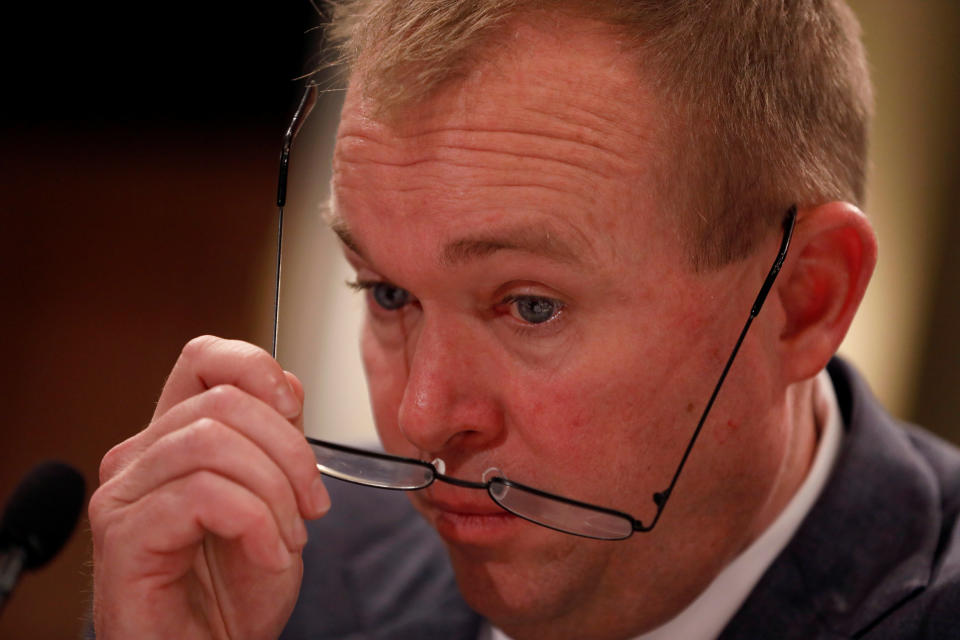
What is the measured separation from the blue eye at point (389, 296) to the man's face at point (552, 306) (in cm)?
6

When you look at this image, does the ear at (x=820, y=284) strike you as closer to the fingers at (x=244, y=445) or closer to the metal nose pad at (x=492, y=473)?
the metal nose pad at (x=492, y=473)

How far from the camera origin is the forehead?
1282 mm

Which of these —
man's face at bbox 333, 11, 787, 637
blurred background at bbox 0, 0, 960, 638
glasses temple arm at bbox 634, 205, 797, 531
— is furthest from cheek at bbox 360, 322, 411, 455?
blurred background at bbox 0, 0, 960, 638

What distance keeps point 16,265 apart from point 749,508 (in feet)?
11.3

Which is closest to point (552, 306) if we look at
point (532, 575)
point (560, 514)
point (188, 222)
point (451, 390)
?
point (451, 390)

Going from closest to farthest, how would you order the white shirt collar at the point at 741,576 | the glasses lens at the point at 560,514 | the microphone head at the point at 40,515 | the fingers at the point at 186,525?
the fingers at the point at 186,525 < the glasses lens at the point at 560,514 < the microphone head at the point at 40,515 < the white shirt collar at the point at 741,576

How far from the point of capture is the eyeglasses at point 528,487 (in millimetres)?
1345

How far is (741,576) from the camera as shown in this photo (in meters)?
1.60

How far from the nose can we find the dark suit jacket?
540mm

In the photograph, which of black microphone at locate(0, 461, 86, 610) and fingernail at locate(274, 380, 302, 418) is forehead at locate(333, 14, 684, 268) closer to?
fingernail at locate(274, 380, 302, 418)

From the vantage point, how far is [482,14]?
132 cm

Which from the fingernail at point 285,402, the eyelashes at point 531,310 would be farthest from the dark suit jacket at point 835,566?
the fingernail at point 285,402

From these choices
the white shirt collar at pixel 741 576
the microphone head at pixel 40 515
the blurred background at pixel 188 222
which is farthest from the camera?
the blurred background at pixel 188 222

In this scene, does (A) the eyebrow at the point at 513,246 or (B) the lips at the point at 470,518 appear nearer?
(A) the eyebrow at the point at 513,246
